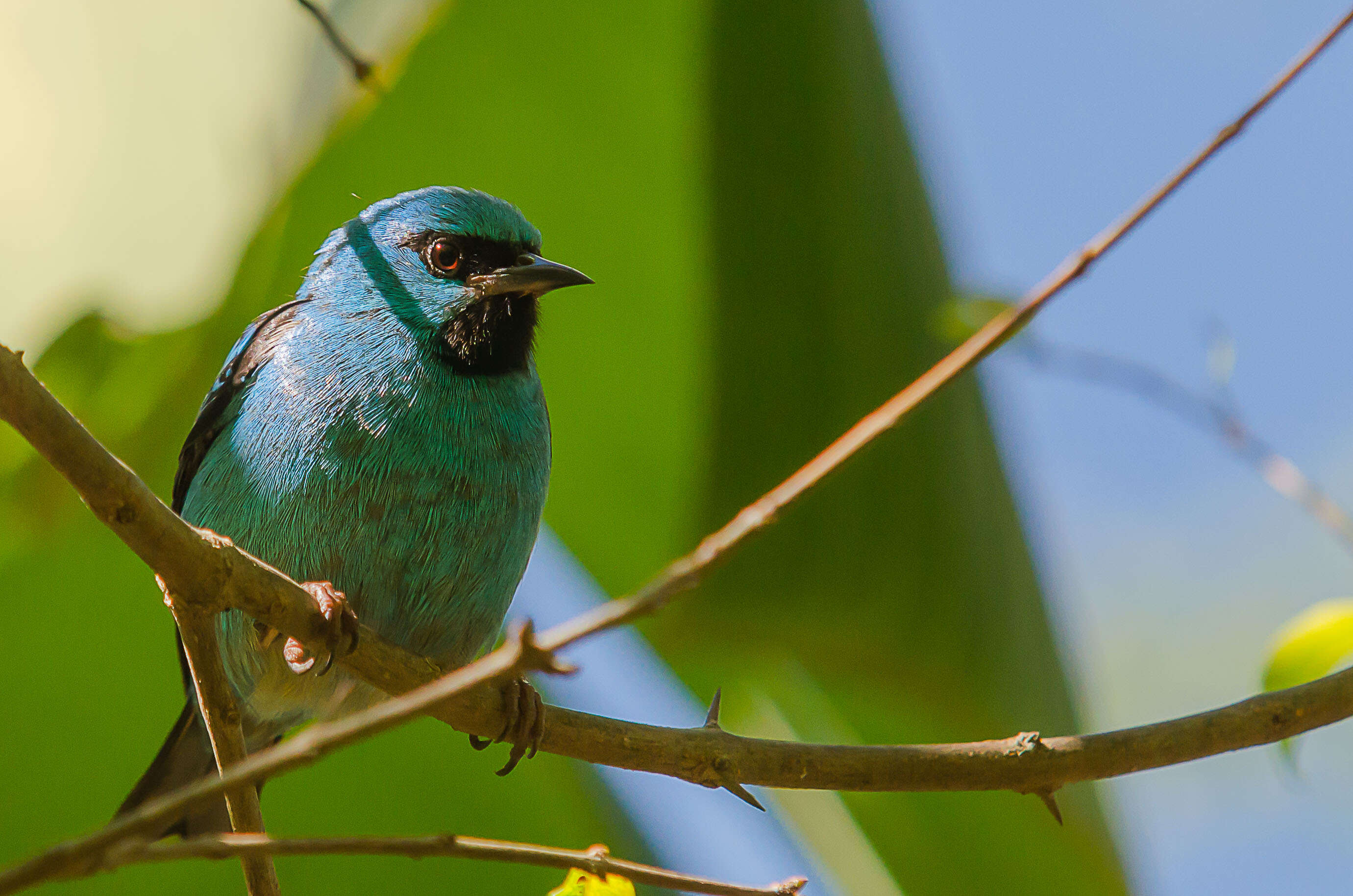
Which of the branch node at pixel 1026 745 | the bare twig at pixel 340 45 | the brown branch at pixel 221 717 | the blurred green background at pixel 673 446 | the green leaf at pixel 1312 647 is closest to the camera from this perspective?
the brown branch at pixel 221 717

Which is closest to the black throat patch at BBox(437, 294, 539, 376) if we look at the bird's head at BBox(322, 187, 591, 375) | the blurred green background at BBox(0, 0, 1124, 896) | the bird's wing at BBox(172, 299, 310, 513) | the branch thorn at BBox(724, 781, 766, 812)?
the bird's head at BBox(322, 187, 591, 375)

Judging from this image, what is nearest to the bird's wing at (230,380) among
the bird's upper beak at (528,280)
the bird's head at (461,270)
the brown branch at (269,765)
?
the bird's head at (461,270)

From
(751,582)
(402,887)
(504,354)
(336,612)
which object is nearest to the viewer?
(336,612)

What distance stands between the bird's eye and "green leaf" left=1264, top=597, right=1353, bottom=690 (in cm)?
234

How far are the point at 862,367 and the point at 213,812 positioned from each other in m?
2.51

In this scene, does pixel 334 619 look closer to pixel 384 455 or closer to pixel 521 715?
pixel 521 715

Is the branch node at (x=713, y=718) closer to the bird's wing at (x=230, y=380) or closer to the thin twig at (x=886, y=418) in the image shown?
the thin twig at (x=886, y=418)

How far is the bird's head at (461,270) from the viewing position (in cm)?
339

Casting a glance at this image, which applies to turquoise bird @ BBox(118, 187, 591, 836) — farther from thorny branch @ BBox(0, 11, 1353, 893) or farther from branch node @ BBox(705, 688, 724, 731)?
branch node @ BBox(705, 688, 724, 731)

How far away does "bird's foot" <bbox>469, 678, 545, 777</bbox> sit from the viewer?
266 centimetres

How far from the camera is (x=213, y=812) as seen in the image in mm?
3496

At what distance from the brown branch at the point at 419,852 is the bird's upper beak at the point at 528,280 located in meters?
1.90

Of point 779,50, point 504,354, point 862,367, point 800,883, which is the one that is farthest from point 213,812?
point 779,50

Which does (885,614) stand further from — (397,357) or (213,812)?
(213,812)
